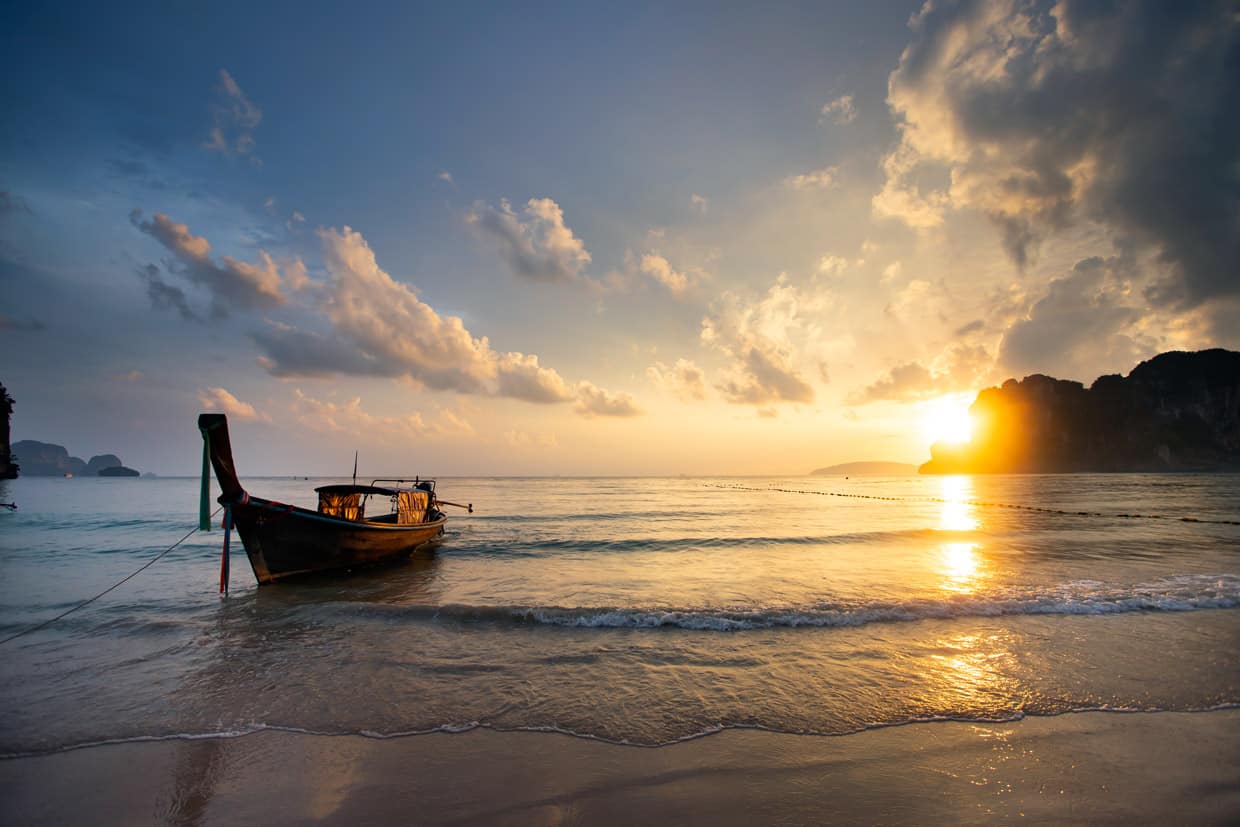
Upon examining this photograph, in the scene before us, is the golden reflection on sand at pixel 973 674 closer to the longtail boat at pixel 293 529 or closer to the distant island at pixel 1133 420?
the longtail boat at pixel 293 529

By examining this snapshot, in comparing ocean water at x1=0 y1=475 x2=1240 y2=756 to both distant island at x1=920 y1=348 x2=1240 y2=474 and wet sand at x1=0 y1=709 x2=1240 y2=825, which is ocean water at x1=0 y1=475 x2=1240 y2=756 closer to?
wet sand at x1=0 y1=709 x2=1240 y2=825

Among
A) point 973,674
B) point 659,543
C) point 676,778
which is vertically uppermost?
point 676,778

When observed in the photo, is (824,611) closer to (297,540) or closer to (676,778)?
(676,778)

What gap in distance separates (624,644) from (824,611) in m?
5.04

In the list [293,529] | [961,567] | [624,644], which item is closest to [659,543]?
[961,567]

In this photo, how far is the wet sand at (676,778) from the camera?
13.8 feet

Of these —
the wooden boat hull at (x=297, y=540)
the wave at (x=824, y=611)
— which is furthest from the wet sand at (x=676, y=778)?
the wooden boat hull at (x=297, y=540)

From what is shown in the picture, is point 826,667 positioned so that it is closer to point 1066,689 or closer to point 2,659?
point 1066,689

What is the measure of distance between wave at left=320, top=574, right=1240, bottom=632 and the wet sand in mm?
4658

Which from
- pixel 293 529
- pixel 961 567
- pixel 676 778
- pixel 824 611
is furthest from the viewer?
pixel 961 567

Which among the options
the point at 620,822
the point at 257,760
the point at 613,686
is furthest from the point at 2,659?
the point at 620,822

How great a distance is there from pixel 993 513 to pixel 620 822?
50355mm

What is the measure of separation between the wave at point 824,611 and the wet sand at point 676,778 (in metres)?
4.66

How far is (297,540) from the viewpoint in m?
14.9
